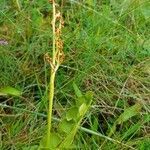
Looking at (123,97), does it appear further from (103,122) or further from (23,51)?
(23,51)

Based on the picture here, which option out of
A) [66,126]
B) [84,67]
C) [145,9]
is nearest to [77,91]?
[84,67]

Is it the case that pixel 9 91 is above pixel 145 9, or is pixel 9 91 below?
below

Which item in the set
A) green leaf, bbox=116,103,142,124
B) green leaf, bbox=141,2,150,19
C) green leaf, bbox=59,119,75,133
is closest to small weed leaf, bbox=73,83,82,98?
green leaf, bbox=116,103,142,124

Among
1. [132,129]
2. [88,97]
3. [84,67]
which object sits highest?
[88,97]

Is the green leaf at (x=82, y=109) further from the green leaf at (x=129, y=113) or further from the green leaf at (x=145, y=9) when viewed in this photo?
the green leaf at (x=145, y=9)

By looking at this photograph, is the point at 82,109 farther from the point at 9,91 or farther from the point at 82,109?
the point at 9,91

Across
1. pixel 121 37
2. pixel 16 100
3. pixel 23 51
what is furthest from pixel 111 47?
pixel 16 100
